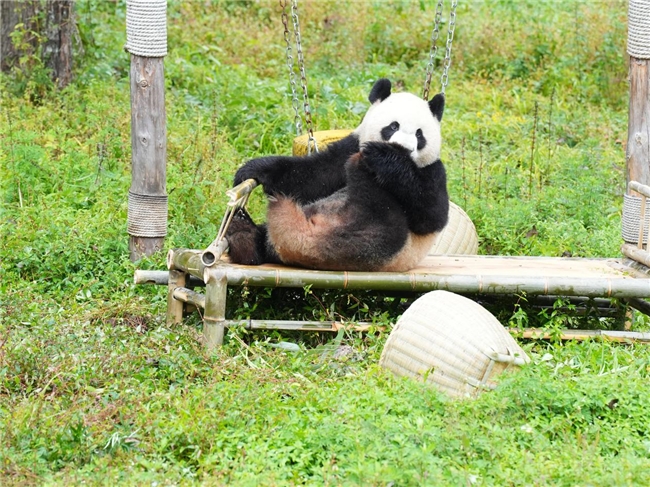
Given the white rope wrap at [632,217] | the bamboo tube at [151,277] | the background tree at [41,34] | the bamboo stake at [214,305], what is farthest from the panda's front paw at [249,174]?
the background tree at [41,34]

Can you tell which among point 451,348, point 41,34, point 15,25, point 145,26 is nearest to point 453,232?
point 451,348

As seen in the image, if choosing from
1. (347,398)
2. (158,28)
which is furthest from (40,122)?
(347,398)

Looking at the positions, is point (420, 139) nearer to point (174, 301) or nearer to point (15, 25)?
point (174, 301)

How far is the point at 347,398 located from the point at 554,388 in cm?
87

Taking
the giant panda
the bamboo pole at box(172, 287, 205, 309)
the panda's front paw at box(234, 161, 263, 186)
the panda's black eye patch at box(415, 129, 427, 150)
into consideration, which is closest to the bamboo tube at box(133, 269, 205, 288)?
the bamboo pole at box(172, 287, 205, 309)

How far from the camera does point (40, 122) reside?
7836mm

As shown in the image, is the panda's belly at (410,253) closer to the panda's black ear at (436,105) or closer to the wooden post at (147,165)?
the panda's black ear at (436,105)

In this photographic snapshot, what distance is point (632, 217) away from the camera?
226 inches

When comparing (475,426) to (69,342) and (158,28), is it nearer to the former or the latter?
(69,342)

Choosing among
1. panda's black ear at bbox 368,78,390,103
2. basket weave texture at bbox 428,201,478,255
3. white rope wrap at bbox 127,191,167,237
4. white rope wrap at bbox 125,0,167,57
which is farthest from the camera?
basket weave texture at bbox 428,201,478,255

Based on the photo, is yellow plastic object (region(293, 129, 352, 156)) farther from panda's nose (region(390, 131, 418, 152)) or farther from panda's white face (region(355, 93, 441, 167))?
panda's nose (region(390, 131, 418, 152))

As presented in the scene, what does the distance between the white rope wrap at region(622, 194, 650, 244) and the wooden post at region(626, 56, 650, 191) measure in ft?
0.51

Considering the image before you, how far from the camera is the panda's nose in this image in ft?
16.2

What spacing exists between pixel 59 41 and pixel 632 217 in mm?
5396
